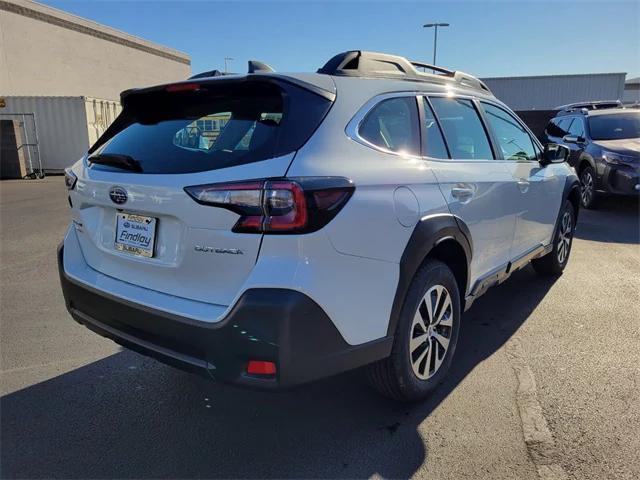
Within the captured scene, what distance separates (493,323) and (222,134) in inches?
114

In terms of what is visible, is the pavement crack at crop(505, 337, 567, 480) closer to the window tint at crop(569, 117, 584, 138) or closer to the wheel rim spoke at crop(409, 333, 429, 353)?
the wheel rim spoke at crop(409, 333, 429, 353)

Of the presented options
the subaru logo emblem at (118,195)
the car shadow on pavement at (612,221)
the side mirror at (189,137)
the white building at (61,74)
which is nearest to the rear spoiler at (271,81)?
the side mirror at (189,137)

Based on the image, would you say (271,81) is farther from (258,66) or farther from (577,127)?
(577,127)

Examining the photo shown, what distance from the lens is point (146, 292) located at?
2.42 meters

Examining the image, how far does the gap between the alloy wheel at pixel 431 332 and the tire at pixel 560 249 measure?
99.0 inches

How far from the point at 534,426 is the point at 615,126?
9.12 m

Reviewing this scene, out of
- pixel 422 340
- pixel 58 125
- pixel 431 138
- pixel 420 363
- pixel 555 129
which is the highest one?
pixel 58 125

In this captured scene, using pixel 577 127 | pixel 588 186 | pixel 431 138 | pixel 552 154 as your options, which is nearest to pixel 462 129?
pixel 431 138

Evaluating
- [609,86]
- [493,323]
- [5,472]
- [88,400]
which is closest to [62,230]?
[88,400]

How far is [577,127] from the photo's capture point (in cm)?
1045

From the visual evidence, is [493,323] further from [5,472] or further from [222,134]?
[5,472]

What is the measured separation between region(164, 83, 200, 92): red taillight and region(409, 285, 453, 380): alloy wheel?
168 centimetres

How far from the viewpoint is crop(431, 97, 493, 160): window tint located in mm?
3258

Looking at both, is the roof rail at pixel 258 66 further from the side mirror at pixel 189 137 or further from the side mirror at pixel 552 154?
the side mirror at pixel 552 154
